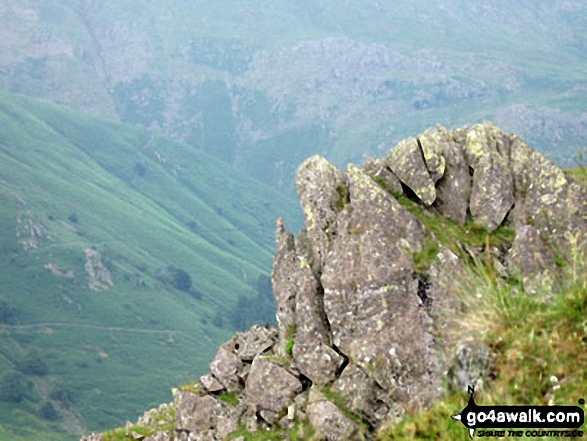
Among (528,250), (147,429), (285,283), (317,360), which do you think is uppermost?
(285,283)

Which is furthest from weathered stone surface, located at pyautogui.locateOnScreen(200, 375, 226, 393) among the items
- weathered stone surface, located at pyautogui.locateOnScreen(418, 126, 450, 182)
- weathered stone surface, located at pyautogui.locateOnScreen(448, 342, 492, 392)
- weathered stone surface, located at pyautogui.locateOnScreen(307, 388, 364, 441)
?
weathered stone surface, located at pyautogui.locateOnScreen(448, 342, 492, 392)

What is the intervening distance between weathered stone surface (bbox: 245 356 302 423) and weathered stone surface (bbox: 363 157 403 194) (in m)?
13.3

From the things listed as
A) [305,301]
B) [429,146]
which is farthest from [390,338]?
[429,146]

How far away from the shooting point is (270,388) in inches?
1702

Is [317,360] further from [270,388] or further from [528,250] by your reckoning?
[528,250]

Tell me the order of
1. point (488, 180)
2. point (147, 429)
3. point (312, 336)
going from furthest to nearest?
point (147, 429) < point (488, 180) < point (312, 336)

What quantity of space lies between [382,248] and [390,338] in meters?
5.23

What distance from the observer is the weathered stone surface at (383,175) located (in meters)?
44.1

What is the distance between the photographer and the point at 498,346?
11.9 metres

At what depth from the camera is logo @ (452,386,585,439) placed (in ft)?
31.7

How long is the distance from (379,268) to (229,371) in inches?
563

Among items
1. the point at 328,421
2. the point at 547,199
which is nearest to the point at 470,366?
the point at 328,421

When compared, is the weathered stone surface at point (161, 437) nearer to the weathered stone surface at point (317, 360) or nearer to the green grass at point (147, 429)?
the green grass at point (147, 429)

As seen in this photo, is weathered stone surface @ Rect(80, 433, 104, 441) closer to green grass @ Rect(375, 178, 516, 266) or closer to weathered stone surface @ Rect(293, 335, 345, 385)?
weathered stone surface @ Rect(293, 335, 345, 385)
